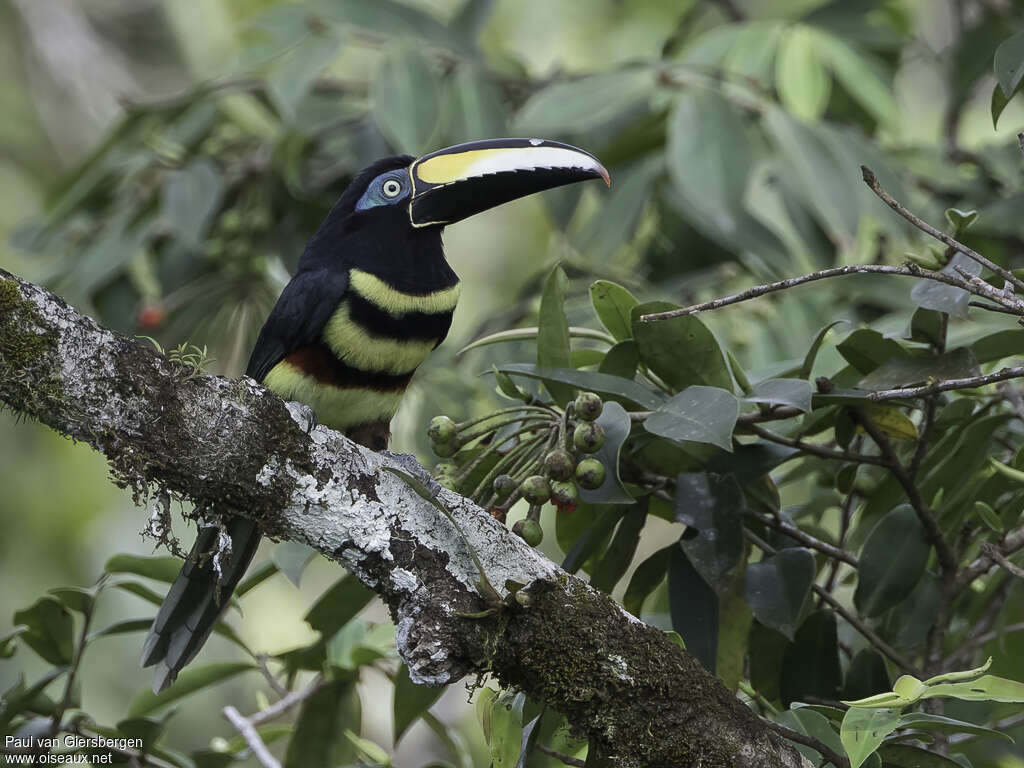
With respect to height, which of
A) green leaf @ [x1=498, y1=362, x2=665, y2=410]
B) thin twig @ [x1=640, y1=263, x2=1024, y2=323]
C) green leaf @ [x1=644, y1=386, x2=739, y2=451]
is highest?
thin twig @ [x1=640, y1=263, x2=1024, y2=323]

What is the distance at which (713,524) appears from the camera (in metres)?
1.92

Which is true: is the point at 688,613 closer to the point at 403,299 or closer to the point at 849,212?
the point at 403,299

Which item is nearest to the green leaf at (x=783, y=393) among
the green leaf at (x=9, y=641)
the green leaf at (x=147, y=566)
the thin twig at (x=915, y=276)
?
the thin twig at (x=915, y=276)

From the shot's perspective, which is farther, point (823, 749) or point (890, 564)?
point (890, 564)

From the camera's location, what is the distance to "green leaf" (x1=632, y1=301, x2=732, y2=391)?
1.99 m

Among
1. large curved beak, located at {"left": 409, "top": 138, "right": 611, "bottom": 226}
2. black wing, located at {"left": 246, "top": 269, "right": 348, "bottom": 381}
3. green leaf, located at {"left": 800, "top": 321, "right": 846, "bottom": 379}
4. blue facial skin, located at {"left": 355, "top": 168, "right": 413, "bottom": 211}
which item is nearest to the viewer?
green leaf, located at {"left": 800, "top": 321, "right": 846, "bottom": 379}

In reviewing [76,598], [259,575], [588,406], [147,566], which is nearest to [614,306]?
[588,406]

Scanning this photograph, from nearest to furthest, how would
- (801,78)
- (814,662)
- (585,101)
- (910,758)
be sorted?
(910,758) → (814,662) → (585,101) → (801,78)

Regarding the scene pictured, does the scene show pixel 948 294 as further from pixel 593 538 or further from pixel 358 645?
pixel 358 645

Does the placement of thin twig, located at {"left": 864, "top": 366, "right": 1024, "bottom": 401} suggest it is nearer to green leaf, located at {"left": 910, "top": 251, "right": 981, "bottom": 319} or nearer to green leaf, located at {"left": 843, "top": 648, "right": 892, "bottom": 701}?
green leaf, located at {"left": 910, "top": 251, "right": 981, "bottom": 319}

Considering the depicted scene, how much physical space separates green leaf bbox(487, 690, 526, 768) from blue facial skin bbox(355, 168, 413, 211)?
4.40 ft

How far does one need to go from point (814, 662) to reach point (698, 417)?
1.80 ft

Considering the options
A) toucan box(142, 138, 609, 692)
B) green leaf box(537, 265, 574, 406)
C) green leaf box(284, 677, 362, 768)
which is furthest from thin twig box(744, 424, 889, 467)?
green leaf box(284, 677, 362, 768)

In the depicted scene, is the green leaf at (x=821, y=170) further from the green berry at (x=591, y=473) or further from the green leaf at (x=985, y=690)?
the green leaf at (x=985, y=690)
